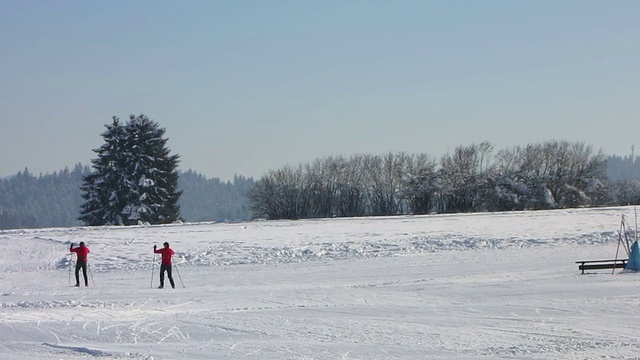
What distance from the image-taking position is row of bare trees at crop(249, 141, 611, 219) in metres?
82.2

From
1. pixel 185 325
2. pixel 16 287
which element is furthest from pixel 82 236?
pixel 185 325

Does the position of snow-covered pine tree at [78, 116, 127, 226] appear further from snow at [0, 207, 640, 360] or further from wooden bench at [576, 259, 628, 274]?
wooden bench at [576, 259, 628, 274]

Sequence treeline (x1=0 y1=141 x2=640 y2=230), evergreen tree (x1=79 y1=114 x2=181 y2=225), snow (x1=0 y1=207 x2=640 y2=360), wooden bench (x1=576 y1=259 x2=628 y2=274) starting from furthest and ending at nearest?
treeline (x1=0 y1=141 x2=640 y2=230) → evergreen tree (x1=79 y1=114 x2=181 y2=225) → wooden bench (x1=576 y1=259 x2=628 y2=274) → snow (x1=0 y1=207 x2=640 y2=360)

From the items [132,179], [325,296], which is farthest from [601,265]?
[132,179]

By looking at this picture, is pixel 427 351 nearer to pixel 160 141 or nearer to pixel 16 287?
pixel 16 287

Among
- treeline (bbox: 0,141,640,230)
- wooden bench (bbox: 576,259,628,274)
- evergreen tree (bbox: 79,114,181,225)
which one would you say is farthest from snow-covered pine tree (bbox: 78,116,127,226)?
wooden bench (bbox: 576,259,628,274)

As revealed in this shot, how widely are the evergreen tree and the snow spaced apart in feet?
66.2

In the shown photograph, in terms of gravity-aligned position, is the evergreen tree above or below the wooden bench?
above

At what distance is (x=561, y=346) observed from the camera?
1473 centimetres

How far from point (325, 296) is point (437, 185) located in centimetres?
6190

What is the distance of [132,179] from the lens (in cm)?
6944

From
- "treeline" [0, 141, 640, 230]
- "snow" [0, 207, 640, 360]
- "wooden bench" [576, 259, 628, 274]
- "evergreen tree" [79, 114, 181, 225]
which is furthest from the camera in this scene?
"treeline" [0, 141, 640, 230]

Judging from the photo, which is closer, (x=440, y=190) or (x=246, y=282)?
(x=246, y=282)

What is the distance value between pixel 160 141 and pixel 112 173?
592 centimetres
